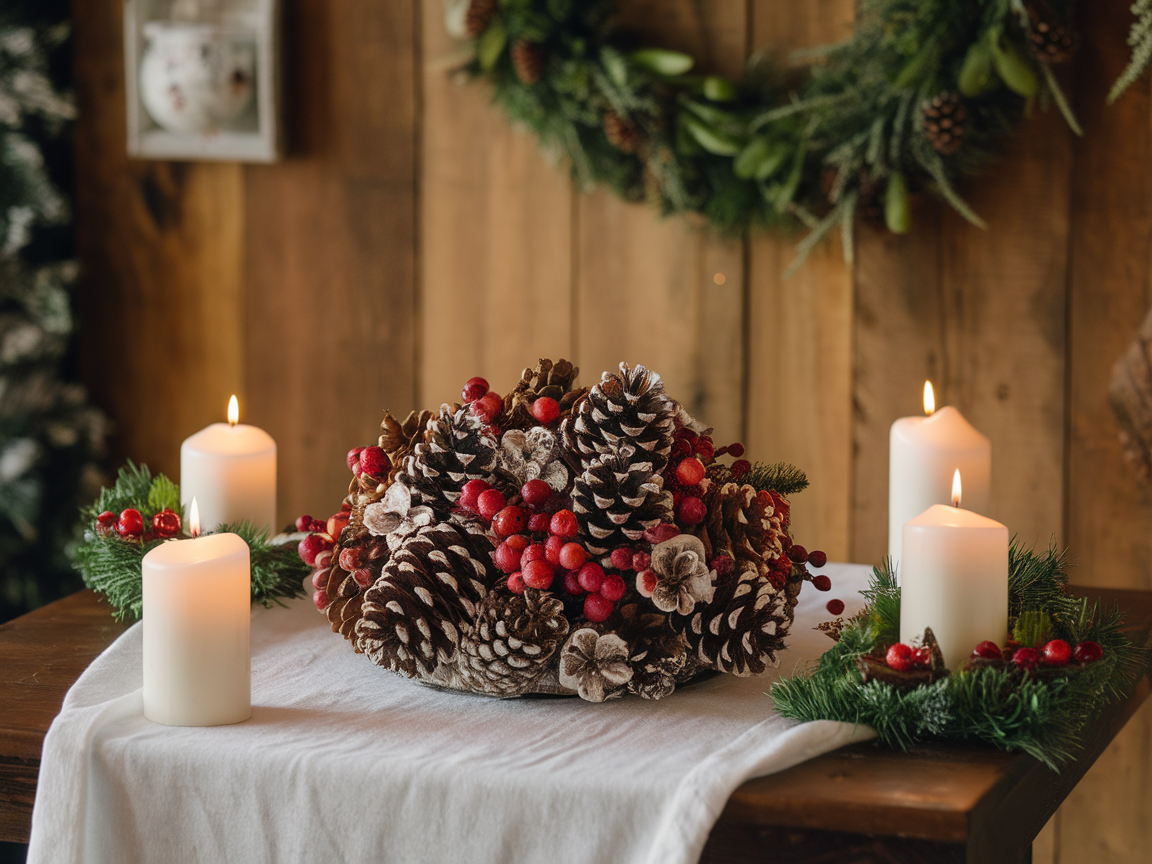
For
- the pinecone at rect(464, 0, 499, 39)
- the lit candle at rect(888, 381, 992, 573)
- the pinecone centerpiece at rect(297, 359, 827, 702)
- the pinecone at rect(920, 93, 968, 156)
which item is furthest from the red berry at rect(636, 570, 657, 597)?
the pinecone at rect(464, 0, 499, 39)

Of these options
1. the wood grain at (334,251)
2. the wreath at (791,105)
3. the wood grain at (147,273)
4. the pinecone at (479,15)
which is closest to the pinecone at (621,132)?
the wreath at (791,105)

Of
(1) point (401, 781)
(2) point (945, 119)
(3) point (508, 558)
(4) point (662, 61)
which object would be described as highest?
(4) point (662, 61)

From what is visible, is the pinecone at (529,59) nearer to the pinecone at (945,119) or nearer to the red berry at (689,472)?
the pinecone at (945,119)

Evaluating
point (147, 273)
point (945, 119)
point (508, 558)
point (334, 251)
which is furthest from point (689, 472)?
point (147, 273)

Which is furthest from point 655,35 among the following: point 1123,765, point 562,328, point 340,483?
point 1123,765

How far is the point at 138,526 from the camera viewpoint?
3.29 ft

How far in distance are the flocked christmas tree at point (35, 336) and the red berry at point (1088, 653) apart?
1.56 metres

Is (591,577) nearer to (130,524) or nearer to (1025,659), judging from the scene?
(1025,659)

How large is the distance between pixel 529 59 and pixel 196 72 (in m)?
0.54

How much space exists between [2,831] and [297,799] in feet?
0.68

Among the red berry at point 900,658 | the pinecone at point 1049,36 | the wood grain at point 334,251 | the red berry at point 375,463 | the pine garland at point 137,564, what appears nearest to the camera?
the red berry at point 900,658

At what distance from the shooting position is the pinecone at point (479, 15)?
5.67ft

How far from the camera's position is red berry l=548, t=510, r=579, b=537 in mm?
757

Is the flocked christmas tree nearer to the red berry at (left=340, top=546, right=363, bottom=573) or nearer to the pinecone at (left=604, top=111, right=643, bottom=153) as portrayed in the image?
the pinecone at (left=604, top=111, right=643, bottom=153)
